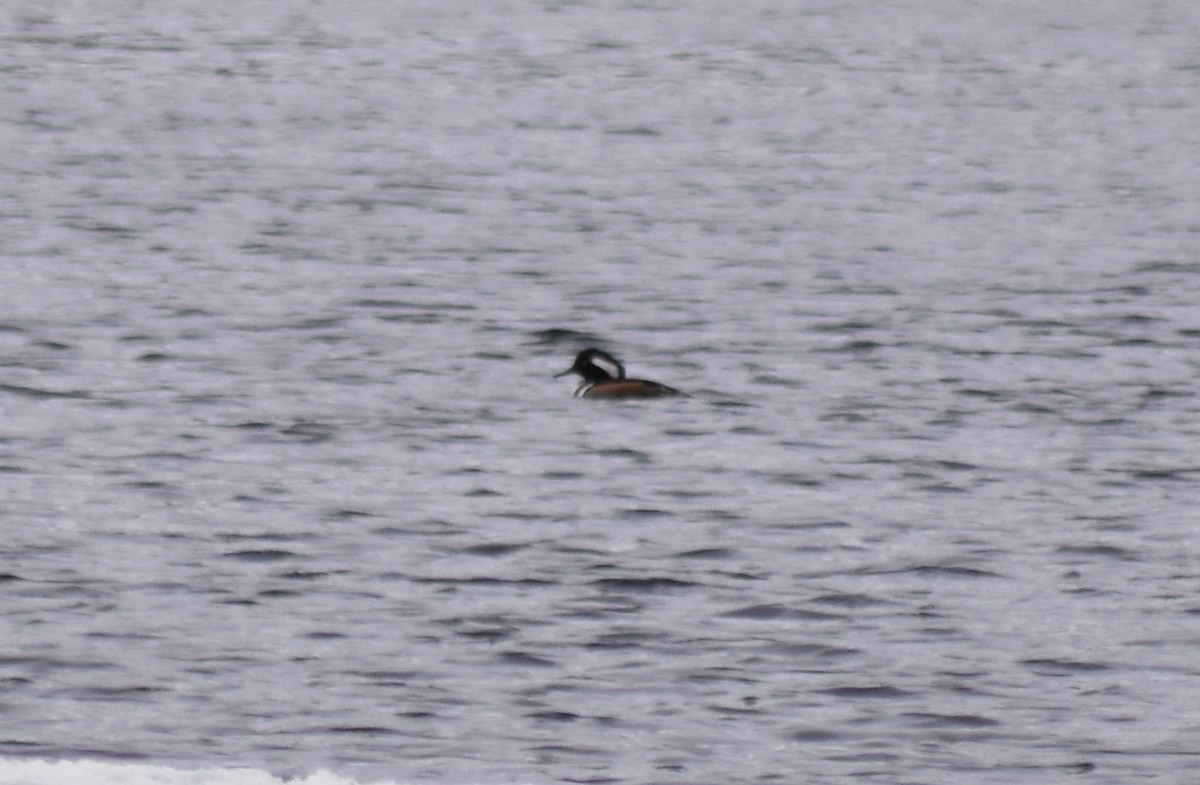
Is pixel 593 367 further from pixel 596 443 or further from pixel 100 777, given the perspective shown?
pixel 100 777

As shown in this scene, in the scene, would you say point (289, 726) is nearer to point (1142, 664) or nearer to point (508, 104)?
point (1142, 664)

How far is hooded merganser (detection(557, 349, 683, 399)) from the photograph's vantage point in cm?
1925

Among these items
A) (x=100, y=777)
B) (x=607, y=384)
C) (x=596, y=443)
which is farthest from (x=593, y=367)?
(x=100, y=777)

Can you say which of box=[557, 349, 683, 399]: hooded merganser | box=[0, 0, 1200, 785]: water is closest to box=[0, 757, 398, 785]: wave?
box=[0, 0, 1200, 785]: water

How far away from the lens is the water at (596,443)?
11.7m

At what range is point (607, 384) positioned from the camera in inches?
761

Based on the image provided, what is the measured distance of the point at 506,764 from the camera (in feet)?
36.0

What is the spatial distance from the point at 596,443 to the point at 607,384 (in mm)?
1302

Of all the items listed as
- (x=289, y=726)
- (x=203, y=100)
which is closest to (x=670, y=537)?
(x=289, y=726)

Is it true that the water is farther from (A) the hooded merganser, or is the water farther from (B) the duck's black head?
(B) the duck's black head

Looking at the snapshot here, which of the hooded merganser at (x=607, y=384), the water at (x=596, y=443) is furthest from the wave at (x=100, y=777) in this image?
the hooded merganser at (x=607, y=384)

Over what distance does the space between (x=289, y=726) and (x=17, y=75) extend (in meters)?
32.0

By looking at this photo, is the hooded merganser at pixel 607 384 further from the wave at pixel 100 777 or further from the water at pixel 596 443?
the wave at pixel 100 777

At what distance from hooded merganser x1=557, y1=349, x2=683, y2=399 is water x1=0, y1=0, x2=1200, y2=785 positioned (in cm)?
15
